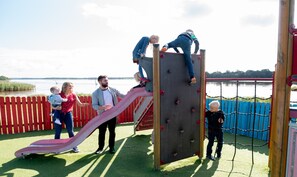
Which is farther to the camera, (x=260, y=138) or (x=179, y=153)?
(x=260, y=138)

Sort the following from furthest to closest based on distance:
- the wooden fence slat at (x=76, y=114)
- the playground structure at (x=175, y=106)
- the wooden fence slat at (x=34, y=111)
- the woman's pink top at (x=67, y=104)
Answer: the wooden fence slat at (x=76, y=114)
the wooden fence slat at (x=34, y=111)
the woman's pink top at (x=67, y=104)
the playground structure at (x=175, y=106)

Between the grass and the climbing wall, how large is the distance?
32 cm

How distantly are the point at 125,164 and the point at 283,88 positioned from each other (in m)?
3.21

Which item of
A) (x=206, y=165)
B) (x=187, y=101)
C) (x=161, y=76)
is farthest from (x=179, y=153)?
(x=161, y=76)

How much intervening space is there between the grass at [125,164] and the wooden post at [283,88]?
161 cm

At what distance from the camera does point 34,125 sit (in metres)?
7.50

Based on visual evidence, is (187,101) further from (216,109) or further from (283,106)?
(283,106)

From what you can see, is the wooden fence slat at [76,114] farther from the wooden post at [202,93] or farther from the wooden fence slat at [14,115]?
the wooden post at [202,93]

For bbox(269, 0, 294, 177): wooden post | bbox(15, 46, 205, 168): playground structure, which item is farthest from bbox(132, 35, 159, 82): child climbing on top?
bbox(269, 0, 294, 177): wooden post

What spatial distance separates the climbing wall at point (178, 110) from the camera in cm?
402

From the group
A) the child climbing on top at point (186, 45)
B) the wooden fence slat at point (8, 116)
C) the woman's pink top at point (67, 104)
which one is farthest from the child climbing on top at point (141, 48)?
the wooden fence slat at point (8, 116)

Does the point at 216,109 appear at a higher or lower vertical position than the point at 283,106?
lower

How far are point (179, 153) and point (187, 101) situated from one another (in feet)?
3.41

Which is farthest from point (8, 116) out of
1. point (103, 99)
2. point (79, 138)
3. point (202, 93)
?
point (202, 93)
